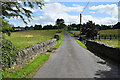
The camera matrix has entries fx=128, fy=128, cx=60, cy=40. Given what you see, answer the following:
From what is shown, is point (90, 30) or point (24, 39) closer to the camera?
point (24, 39)

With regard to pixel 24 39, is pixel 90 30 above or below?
above

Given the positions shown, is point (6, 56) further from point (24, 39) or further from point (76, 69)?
point (24, 39)

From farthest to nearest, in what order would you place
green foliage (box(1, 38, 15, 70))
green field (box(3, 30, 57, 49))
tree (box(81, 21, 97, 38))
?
1. tree (box(81, 21, 97, 38))
2. green field (box(3, 30, 57, 49))
3. green foliage (box(1, 38, 15, 70))

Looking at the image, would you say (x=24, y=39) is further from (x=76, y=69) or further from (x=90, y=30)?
(x=76, y=69)

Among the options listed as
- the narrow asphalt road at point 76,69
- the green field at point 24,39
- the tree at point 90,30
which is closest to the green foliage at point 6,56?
the narrow asphalt road at point 76,69

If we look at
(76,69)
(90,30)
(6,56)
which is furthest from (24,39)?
(76,69)

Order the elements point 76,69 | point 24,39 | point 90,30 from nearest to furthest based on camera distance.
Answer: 1. point 76,69
2. point 24,39
3. point 90,30

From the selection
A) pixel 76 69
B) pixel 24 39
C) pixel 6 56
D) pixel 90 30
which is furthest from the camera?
pixel 90 30

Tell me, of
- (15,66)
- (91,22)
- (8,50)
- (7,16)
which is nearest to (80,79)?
(15,66)

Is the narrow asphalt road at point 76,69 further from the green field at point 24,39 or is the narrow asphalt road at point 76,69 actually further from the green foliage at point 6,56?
the green field at point 24,39

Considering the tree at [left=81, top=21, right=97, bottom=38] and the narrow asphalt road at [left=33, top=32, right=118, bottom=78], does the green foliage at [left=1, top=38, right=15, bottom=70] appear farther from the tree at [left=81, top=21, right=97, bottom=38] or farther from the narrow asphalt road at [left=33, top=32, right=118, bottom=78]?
the tree at [left=81, top=21, right=97, bottom=38]

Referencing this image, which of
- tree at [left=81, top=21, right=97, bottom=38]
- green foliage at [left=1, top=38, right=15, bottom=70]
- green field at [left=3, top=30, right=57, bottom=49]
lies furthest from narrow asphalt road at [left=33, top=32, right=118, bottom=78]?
tree at [left=81, top=21, right=97, bottom=38]

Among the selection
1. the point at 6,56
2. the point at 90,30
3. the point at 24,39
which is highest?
the point at 90,30

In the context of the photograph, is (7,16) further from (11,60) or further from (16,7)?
(11,60)
